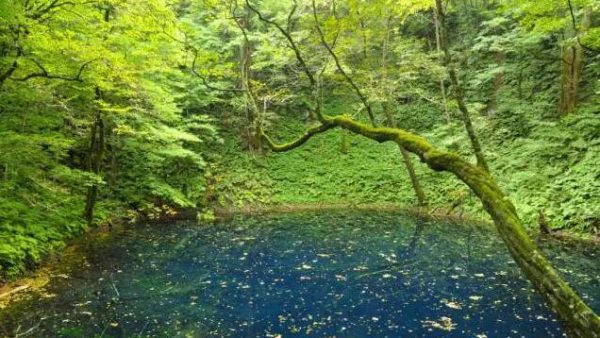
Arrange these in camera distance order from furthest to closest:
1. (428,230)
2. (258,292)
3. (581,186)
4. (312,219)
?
(312,219), (428,230), (581,186), (258,292)

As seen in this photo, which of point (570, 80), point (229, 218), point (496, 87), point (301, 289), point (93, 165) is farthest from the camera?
point (496, 87)

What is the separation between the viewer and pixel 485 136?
19.9m

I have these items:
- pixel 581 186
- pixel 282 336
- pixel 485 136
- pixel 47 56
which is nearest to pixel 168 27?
pixel 47 56

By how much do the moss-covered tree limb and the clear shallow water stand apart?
293cm

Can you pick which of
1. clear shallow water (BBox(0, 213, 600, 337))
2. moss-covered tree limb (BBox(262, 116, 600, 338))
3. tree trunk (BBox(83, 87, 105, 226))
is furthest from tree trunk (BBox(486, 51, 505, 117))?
moss-covered tree limb (BBox(262, 116, 600, 338))

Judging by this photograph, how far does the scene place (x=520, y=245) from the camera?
422 cm

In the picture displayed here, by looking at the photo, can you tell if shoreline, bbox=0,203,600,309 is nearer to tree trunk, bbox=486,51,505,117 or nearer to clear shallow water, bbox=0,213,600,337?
clear shallow water, bbox=0,213,600,337

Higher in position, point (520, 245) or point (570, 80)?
point (570, 80)

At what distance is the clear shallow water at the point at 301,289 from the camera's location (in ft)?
23.2

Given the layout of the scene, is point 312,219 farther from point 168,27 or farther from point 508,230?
point 508,230

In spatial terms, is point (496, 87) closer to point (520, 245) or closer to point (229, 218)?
point (229, 218)

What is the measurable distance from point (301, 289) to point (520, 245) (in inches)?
216

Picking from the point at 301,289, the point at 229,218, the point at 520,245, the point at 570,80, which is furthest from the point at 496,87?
the point at 520,245

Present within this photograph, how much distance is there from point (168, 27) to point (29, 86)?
3596 mm
